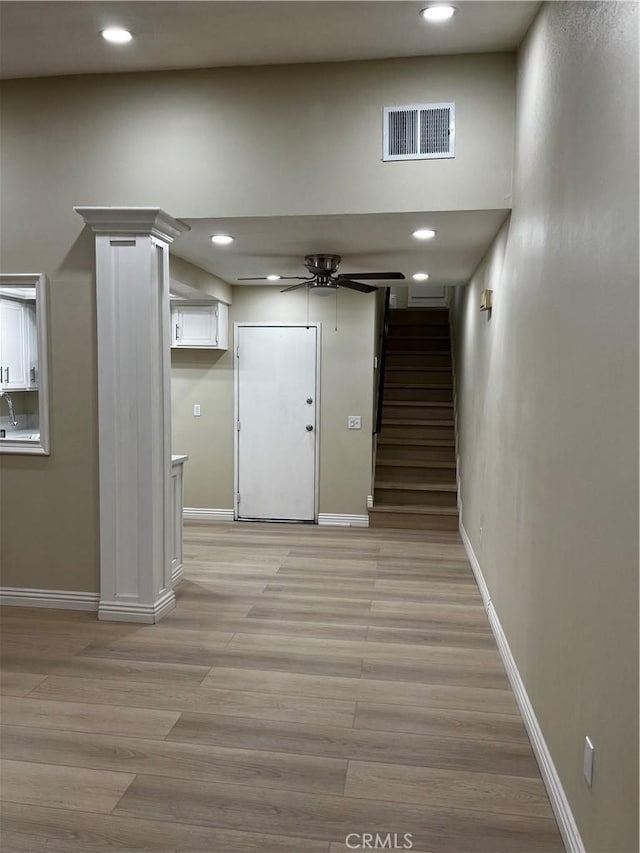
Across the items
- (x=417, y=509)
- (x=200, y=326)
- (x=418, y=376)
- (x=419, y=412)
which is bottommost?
(x=417, y=509)

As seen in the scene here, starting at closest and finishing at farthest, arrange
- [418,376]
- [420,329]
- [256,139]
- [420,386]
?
[256,139], [420,386], [418,376], [420,329]

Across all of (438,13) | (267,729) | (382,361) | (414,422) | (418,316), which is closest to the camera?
(267,729)

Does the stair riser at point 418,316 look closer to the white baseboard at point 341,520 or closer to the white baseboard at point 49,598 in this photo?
the white baseboard at point 341,520

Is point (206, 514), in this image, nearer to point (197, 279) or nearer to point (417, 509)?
point (417, 509)

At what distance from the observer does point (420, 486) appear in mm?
6434

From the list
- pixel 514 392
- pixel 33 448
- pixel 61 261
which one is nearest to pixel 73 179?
pixel 61 261

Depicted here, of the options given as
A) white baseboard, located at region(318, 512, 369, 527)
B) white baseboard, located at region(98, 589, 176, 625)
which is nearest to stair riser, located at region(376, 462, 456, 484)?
white baseboard, located at region(318, 512, 369, 527)

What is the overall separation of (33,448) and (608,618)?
3.42 meters

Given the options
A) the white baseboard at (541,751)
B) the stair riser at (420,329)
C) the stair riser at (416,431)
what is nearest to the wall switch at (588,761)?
the white baseboard at (541,751)

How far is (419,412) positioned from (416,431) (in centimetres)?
33

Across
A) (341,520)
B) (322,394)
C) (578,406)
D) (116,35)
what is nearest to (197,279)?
(322,394)

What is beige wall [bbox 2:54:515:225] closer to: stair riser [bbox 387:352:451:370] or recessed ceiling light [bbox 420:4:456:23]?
recessed ceiling light [bbox 420:4:456:23]

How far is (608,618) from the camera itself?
62.7 inches

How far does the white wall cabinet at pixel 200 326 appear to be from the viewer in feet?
20.6
